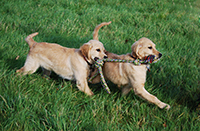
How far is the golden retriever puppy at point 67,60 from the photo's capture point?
306 cm

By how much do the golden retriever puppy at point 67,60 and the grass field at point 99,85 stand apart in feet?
0.53

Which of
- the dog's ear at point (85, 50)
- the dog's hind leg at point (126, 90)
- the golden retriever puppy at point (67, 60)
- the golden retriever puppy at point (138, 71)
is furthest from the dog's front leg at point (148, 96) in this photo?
the dog's ear at point (85, 50)

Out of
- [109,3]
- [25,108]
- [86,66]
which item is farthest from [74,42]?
[109,3]

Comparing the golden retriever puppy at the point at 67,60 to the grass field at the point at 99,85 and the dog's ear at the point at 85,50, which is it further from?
the grass field at the point at 99,85

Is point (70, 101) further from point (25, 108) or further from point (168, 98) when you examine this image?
point (168, 98)

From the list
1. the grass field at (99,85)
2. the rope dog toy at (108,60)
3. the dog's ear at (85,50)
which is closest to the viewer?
the grass field at (99,85)

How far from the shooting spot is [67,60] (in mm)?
3189

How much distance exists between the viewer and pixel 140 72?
2.79 meters

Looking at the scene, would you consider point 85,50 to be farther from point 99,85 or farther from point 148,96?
point 148,96

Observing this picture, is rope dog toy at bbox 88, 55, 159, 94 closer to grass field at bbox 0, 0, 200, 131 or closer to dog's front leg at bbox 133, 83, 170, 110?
grass field at bbox 0, 0, 200, 131

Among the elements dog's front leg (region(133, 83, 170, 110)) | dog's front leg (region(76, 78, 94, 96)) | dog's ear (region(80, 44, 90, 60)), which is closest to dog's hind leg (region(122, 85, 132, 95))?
dog's front leg (region(133, 83, 170, 110))

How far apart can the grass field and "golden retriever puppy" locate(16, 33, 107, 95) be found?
0.16 meters

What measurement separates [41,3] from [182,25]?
4.31 metres

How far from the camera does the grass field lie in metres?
2.43
